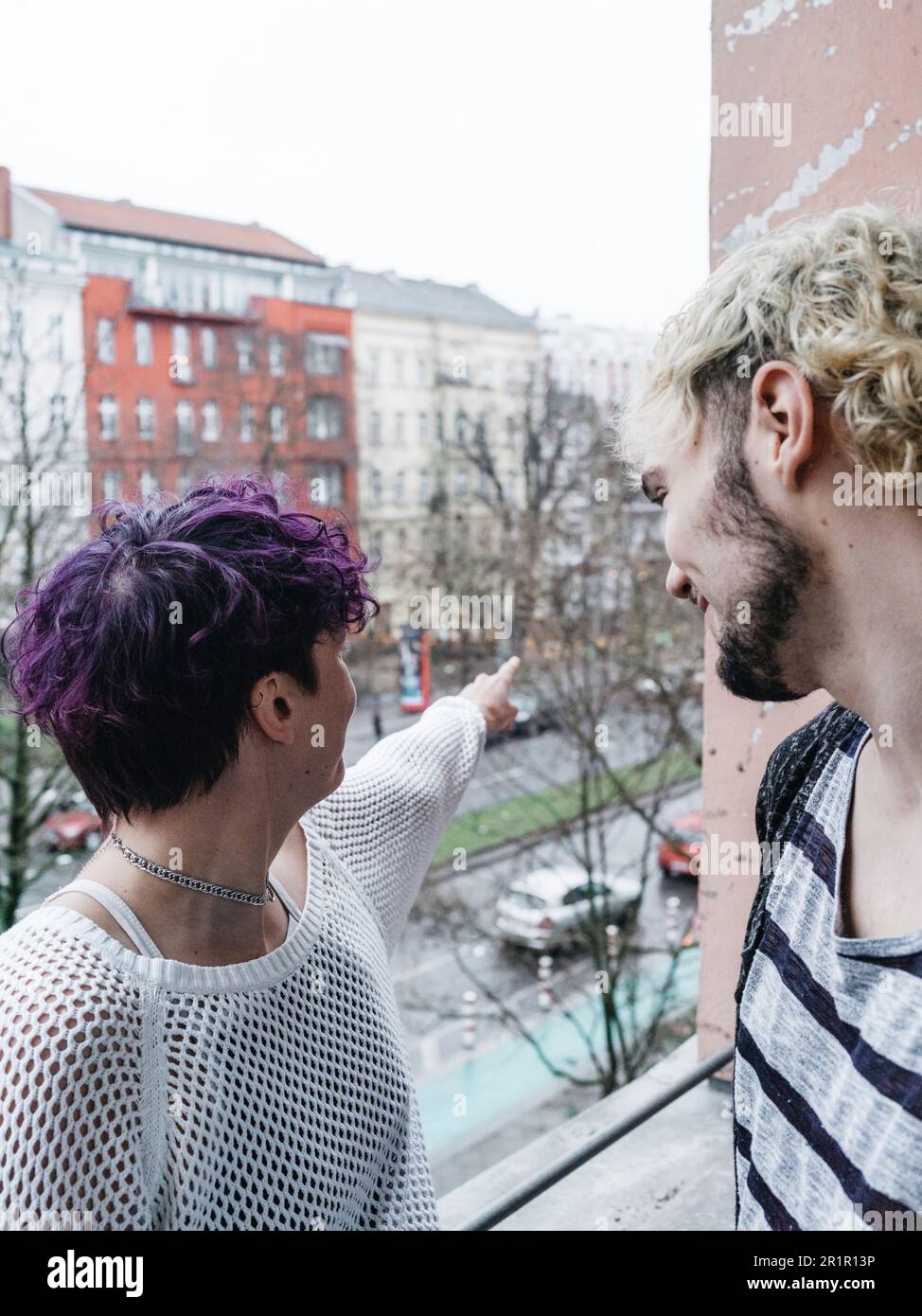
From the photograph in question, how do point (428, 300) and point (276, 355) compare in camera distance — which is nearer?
point (276, 355)

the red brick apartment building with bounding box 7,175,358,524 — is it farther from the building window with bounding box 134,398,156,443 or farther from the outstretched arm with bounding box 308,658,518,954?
the outstretched arm with bounding box 308,658,518,954

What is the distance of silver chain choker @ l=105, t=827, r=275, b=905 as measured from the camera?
844mm

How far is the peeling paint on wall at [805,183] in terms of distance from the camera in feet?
4.86

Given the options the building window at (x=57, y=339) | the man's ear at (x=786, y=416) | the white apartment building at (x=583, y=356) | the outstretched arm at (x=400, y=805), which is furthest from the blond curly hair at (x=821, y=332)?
the white apartment building at (x=583, y=356)

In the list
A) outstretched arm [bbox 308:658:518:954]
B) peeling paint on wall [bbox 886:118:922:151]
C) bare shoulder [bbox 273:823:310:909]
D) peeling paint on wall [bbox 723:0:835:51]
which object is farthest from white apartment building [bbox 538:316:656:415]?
bare shoulder [bbox 273:823:310:909]

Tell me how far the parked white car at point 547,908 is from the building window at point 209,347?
395cm

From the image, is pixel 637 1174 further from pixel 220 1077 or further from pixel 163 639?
pixel 163 639

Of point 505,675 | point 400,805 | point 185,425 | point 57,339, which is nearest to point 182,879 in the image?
point 400,805

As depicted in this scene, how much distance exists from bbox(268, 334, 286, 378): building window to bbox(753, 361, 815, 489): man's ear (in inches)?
292

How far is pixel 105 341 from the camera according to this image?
6.79 meters

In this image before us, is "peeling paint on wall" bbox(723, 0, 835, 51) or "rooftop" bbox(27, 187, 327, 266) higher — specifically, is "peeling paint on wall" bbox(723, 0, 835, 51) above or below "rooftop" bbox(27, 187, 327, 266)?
below

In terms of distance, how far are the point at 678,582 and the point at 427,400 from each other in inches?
303

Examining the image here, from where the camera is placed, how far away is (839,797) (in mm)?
840
